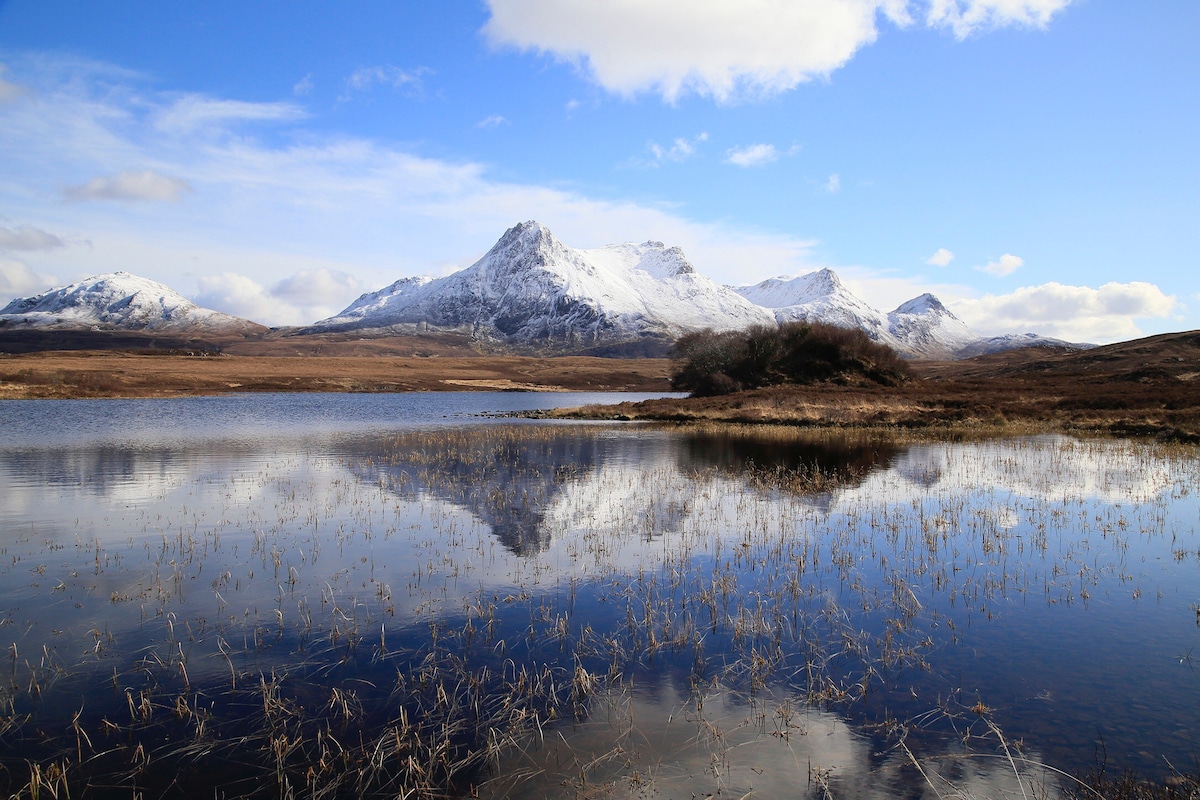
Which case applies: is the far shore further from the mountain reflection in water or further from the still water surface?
the still water surface

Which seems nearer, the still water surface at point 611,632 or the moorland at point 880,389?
the still water surface at point 611,632

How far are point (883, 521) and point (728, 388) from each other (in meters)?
65.8

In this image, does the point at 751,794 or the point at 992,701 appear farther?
the point at 992,701

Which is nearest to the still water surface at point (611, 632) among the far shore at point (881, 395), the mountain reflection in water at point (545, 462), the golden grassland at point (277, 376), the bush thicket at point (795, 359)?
the mountain reflection in water at point (545, 462)

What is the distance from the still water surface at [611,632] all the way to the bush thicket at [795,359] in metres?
58.8

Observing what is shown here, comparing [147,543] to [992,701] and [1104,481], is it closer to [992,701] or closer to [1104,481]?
[992,701]

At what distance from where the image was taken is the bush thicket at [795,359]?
8562 cm

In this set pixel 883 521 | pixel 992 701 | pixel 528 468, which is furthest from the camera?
pixel 528 468

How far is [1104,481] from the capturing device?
27.0 m

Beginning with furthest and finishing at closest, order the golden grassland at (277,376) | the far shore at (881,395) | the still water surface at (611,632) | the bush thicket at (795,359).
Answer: the golden grassland at (277,376)
the bush thicket at (795,359)
the far shore at (881,395)
the still water surface at (611,632)

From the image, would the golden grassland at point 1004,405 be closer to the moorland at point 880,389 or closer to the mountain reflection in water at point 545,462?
the moorland at point 880,389

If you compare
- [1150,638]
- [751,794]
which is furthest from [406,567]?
[1150,638]

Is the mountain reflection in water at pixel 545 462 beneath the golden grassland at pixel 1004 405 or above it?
beneath

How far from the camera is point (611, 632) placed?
1216cm
